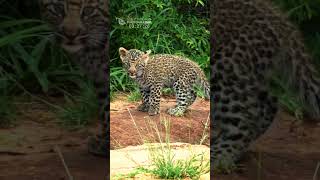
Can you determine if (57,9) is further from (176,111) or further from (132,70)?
(176,111)

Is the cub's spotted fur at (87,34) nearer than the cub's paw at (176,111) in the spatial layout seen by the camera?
Yes

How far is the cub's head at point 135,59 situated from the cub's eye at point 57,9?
30cm

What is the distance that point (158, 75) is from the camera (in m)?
4.31

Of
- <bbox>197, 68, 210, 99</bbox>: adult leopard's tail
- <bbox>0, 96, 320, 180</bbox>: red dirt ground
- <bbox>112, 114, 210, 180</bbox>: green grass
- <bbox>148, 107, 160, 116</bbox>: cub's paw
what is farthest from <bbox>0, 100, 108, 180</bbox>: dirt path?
<bbox>197, 68, 210, 99</bbox>: adult leopard's tail

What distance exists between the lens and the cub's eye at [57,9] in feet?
13.1

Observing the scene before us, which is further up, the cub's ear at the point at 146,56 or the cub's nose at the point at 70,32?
the cub's nose at the point at 70,32

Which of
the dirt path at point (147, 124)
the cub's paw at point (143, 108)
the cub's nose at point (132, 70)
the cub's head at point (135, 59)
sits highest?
the cub's head at point (135, 59)

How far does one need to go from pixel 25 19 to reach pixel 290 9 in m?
1.06

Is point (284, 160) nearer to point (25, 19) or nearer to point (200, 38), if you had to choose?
point (200, 38)

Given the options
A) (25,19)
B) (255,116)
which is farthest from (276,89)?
A: (25,19)

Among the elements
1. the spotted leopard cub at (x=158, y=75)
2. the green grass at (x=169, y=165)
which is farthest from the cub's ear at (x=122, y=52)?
the green grass at (x=169, y=165)

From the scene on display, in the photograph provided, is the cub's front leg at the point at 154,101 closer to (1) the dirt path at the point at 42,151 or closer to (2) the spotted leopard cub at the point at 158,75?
(2) the spotted leopard cub at the point at 158,75

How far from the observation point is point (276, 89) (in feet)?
13.0

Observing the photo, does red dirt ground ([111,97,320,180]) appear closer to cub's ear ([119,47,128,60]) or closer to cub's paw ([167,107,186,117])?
cub's paw ([167,107,186,117])
